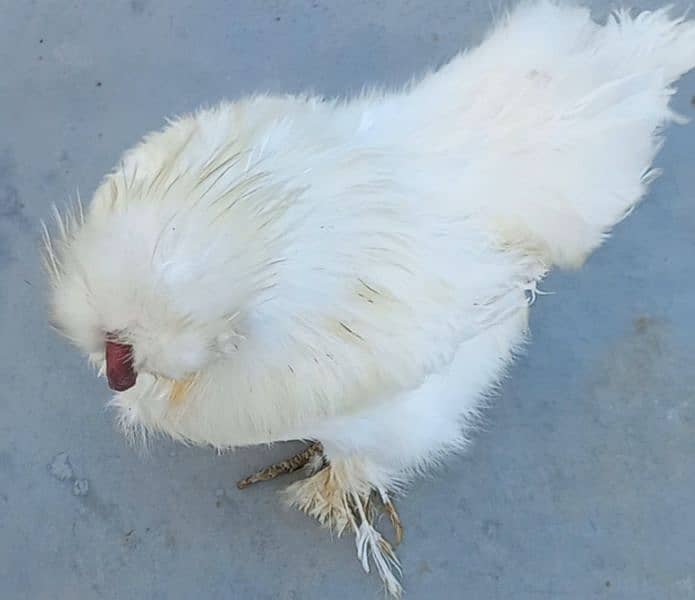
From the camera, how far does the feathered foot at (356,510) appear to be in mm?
1699

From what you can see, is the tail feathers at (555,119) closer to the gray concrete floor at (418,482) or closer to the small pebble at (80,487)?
the gray concrete floor at (418,482)

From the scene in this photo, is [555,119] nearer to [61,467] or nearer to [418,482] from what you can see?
[418,482]

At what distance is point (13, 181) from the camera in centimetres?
191

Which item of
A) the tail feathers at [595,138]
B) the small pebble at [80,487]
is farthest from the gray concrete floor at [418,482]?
the tail feathers at [595,138]

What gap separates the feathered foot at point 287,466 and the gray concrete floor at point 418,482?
2cm

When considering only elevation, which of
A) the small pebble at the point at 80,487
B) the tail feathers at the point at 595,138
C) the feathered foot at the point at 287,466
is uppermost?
the tail feathers at the point at 595,138

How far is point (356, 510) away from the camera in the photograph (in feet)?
5.65

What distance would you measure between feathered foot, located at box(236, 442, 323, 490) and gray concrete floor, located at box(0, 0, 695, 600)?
20mm

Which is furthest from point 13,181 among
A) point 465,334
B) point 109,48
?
point 465,334

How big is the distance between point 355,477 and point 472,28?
92 cm

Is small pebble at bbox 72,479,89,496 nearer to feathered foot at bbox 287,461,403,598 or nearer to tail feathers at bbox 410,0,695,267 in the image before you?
feathered foot at bbox 287,461,403,598

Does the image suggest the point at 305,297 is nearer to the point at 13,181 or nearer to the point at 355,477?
the point at 355,477

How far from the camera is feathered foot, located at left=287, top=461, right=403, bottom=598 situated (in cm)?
170

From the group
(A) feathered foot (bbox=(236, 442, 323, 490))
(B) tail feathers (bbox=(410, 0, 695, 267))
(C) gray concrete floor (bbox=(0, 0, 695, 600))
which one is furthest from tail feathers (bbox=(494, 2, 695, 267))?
(A) feathered foot (bbox=(236, 442, 323, 490))
